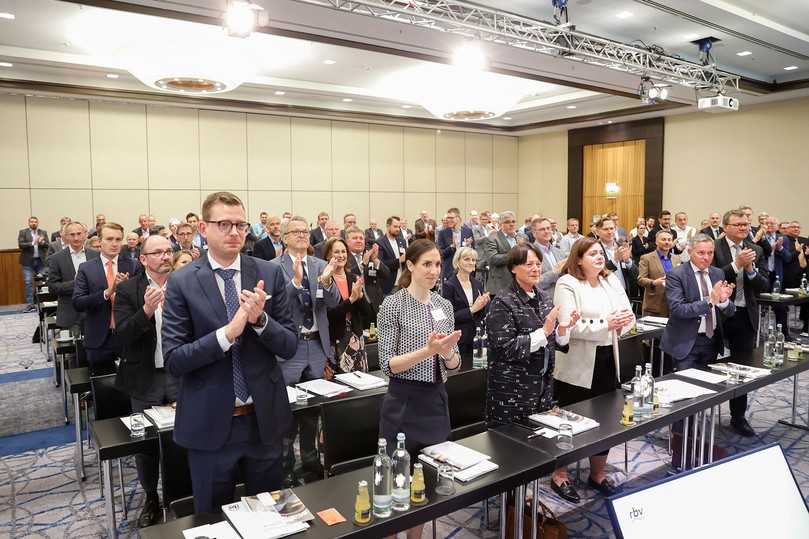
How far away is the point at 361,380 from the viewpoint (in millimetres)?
3693

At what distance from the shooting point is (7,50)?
9000 millimetres

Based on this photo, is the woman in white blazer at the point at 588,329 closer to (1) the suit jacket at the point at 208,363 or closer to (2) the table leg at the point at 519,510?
(2) the table leg at the point at 519,510

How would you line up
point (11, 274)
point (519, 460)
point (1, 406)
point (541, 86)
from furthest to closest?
point (541, 86), point (11, 274), point (1, 406), point (519, 460)

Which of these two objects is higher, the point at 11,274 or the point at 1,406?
the point at 11,274

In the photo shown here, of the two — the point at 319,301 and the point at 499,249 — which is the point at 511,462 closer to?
the point at 319,301

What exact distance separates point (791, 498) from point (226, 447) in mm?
1807

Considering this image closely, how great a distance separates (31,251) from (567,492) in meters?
11.0

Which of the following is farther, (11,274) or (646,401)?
(11,274)

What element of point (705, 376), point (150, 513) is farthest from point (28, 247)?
point (705, 376)

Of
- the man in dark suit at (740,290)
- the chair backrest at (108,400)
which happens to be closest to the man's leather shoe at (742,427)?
the man in dark suit at (740,290)

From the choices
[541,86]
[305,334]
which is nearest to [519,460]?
[305,334]

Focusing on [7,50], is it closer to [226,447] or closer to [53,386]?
[53,386]

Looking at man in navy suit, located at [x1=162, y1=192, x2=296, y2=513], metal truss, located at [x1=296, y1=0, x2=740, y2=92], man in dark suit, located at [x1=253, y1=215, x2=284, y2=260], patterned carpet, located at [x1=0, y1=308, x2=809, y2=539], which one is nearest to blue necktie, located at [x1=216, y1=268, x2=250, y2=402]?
man in navy suit, located at [x1=162, y1=192, x2=296, y2=513]

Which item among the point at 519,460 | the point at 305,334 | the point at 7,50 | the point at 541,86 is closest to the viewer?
the point at 519,460
